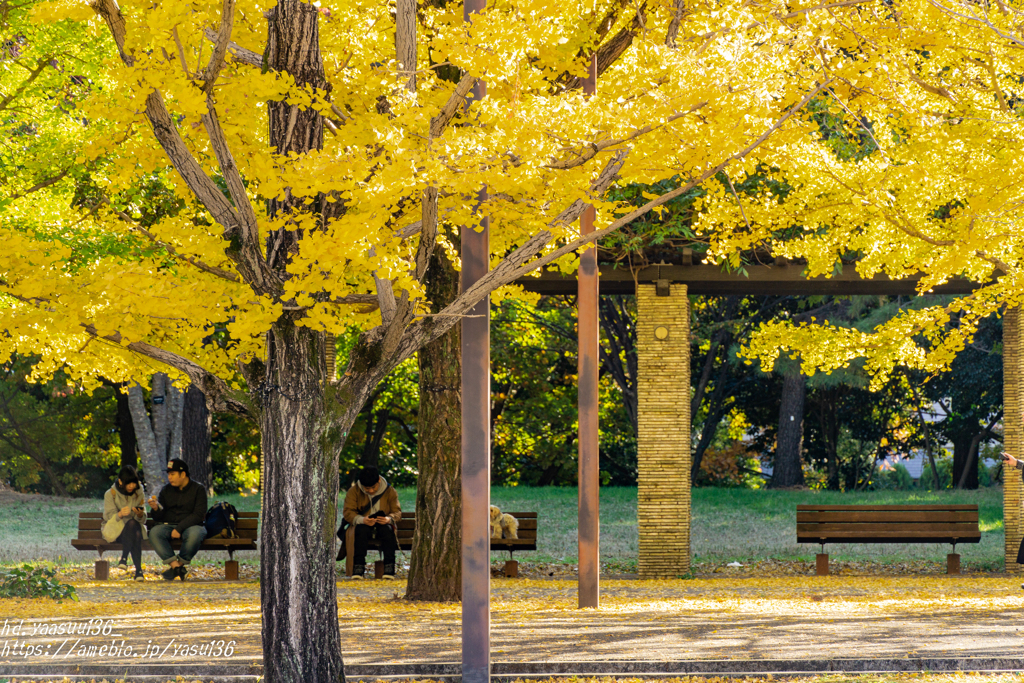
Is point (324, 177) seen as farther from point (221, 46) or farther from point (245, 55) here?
point (245, 55)

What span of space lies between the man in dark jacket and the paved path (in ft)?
2.37

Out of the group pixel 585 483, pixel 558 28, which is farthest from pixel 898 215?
pixel 558 28

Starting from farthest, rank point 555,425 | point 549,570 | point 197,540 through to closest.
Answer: point 555,425 → point 549,570 → point 197,540

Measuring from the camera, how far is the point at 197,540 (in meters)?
11.4

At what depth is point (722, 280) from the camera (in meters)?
12.0

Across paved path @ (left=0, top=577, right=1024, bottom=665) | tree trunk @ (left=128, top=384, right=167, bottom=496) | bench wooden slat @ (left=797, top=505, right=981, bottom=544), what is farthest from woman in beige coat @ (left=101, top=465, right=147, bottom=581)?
bench wooden slat @ (left=797, top=505, right=981, bottom=544)

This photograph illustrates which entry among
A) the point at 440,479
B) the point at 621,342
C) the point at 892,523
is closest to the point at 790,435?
the point at 621,342

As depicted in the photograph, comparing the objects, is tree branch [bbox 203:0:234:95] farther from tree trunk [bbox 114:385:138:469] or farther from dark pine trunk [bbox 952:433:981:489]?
dark pine trunk [bbox 952:433:981:489]

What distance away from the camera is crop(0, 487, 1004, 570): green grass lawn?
1625 centimetres

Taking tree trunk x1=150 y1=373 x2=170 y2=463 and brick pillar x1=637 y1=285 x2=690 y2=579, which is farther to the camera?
tree trunk x1=150 y1=373 x2=170 y2=463

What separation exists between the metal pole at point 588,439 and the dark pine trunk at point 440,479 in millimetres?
1263

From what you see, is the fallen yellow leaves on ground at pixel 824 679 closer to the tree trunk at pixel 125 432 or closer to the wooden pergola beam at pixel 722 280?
the wooden pergola beam at pixel 722 280

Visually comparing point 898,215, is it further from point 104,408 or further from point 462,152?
point 104,408

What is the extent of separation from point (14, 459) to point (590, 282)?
22678 millimetres
